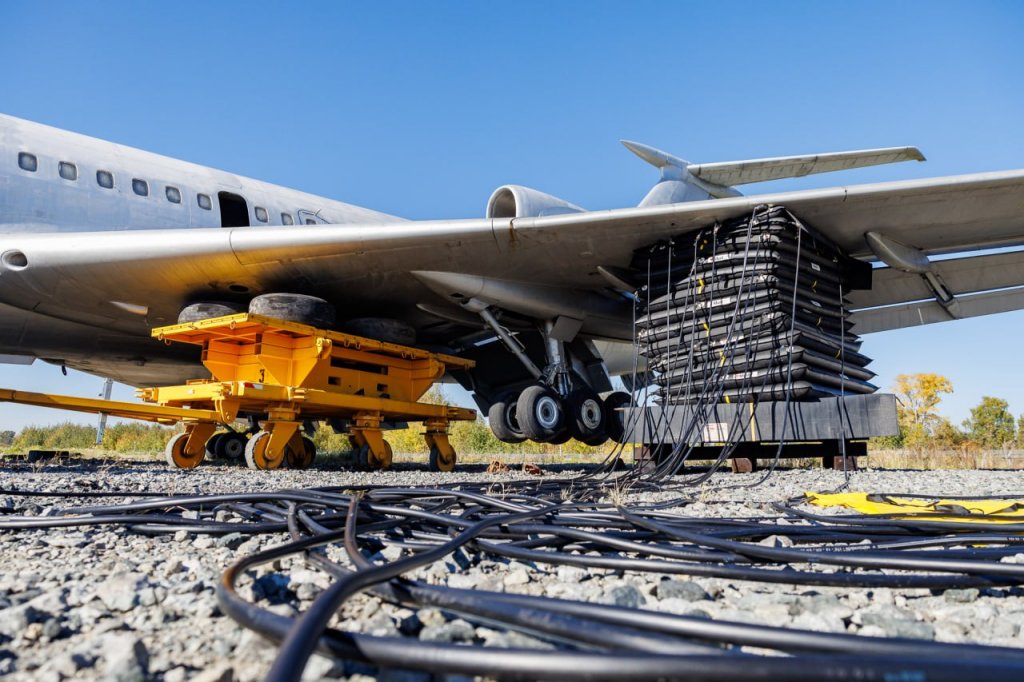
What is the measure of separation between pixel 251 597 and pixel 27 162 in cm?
678

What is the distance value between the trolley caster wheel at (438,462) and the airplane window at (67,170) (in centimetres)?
478

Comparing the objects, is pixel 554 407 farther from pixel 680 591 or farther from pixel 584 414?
pixel 680 591

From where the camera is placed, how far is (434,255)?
20.9ft

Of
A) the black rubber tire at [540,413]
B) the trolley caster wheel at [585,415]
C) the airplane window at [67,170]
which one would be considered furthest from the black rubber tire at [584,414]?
the airplane window at [67,170]

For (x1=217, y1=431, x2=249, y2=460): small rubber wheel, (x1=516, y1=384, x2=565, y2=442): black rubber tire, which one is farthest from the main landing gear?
(x1=217, y1=431, x2=249, y2=460): small rubber wheel

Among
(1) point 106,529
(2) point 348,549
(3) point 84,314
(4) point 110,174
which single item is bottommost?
(1) point 106,529

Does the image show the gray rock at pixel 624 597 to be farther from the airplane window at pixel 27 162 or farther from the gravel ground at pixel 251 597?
the airplane window at pixel 27 162

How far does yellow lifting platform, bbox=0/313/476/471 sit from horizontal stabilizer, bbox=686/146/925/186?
193 inches

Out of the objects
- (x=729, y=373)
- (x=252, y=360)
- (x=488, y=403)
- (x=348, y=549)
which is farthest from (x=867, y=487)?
(x=488, y=403)

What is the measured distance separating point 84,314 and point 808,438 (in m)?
7.50

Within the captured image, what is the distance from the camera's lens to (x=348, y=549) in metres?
1.37

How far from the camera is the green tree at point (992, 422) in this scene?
2330 centimetres

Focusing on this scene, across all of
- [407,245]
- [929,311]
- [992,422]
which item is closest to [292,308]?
[407,245]

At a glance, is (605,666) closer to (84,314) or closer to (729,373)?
(729,373)
